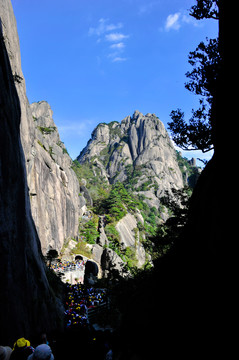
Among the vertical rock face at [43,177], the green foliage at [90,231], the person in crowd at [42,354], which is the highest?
the vertical rock face at [43,177]

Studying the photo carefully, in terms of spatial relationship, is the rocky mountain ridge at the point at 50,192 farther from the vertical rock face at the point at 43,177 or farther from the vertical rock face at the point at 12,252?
the vertical rock face at the point at 12,252

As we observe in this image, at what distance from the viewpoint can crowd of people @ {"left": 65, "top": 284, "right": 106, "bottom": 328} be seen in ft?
46.0

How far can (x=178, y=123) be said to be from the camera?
10.3 meters

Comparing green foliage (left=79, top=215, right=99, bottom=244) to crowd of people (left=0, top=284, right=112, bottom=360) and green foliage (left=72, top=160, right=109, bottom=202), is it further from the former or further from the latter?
crowd of people (left=0, top=284, right=112, bottom=360)

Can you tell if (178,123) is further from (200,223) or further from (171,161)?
(171,161)

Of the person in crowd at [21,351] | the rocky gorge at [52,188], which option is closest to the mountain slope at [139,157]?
the rocky gorge at [52,188]

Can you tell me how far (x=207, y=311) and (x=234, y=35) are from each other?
5560 millimetres

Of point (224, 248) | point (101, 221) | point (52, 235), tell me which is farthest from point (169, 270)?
point (101, 221)

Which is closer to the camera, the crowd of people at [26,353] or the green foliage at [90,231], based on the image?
the crowd of people at [26,353]

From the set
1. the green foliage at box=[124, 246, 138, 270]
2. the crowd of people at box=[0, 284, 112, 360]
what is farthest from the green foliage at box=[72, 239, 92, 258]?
the crowd of people at box=[0, 284, 112, 360]

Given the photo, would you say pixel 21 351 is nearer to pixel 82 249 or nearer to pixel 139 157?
pixel 82 249

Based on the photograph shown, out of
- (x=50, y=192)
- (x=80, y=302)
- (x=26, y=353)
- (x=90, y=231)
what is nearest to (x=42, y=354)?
(x=26, y=353)

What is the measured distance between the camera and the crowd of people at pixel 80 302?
14012 mm

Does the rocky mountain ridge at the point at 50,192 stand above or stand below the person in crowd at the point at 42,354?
above
